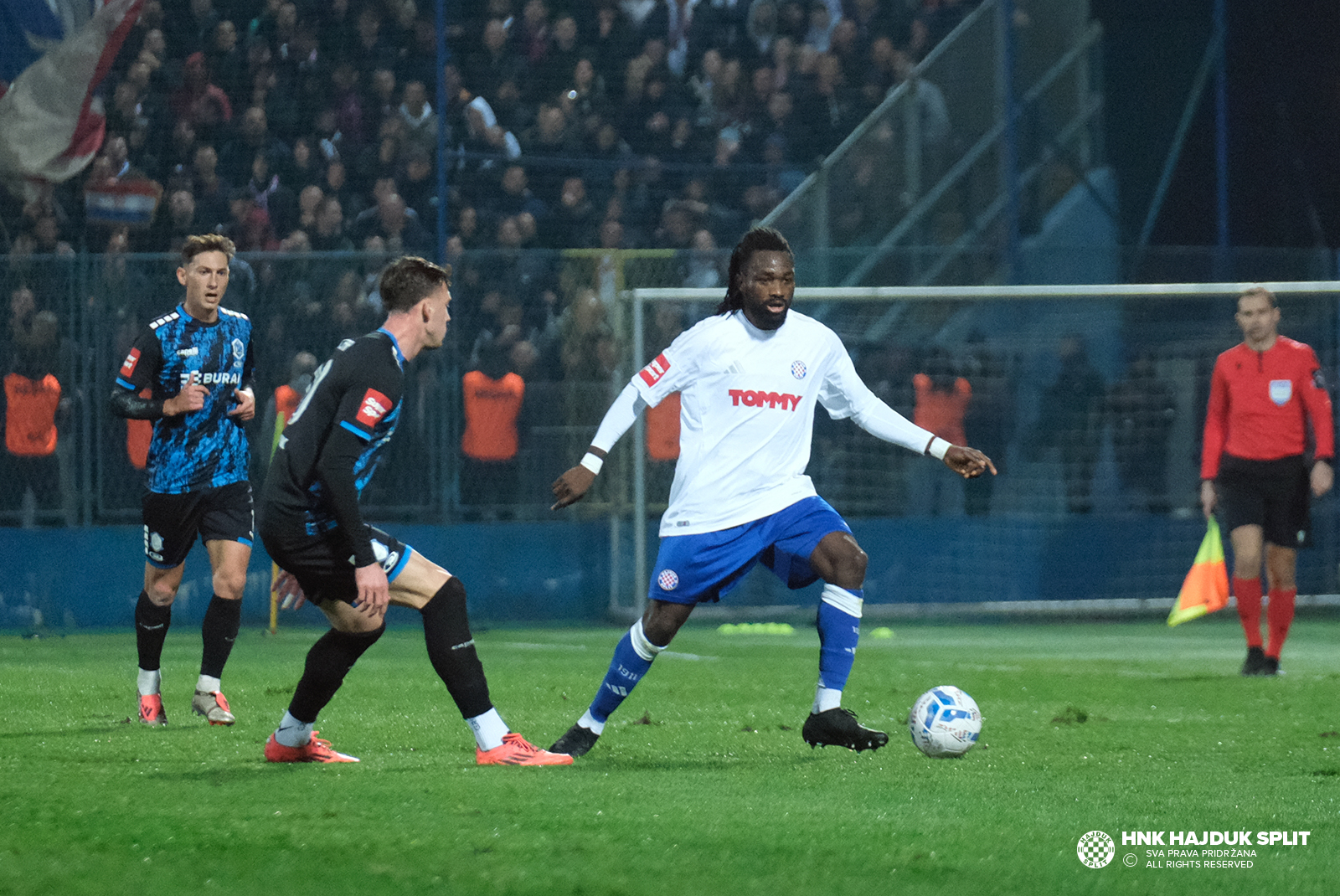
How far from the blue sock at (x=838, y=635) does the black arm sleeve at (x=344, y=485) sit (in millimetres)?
1706

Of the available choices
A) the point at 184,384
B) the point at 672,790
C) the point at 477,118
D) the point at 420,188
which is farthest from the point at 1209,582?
the point at 477,118

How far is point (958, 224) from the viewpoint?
16.0 m

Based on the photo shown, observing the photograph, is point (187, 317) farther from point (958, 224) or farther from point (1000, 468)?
point (958, 224)

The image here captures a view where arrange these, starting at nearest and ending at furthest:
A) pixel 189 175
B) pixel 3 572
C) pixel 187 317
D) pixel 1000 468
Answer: pixel 187 317, pixel 3 572, pixel 1000 468, pixel 189 175

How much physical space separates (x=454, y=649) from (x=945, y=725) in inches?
67.2

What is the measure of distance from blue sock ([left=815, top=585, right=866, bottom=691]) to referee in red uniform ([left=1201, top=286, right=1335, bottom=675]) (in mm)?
4289

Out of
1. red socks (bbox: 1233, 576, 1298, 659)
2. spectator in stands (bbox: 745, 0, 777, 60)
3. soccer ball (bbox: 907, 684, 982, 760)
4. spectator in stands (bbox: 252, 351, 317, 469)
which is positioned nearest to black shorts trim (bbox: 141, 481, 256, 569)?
soccer ball (bbox: 907, 684, 982, 760)

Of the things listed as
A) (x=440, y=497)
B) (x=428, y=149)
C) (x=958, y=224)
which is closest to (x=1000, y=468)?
(x=958, y=224)

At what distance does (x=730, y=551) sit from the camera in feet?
20.6

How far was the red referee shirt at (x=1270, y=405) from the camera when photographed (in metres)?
10.0

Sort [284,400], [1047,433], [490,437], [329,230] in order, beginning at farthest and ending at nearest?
1. [329,230]
2. [1047,433]
3. [490,437]
4. [284,400]

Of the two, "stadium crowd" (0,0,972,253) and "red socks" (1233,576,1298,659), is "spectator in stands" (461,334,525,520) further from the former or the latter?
"red socks" (1233,576,1298,659)

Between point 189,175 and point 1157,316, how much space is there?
8.36 metres

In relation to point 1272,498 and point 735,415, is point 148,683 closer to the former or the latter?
point 735,415
